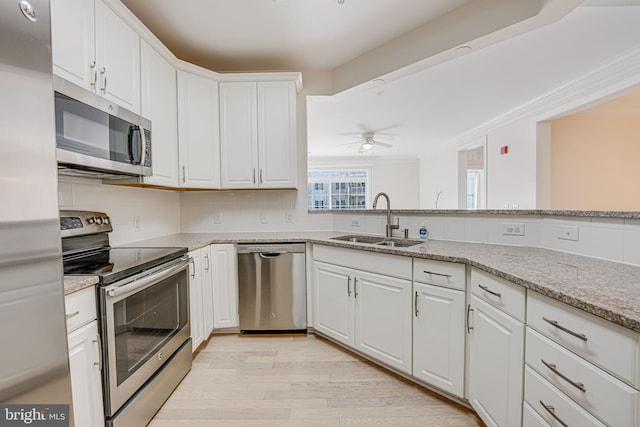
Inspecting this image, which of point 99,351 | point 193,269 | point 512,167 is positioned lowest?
point 99,351

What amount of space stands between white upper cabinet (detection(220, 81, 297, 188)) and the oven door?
3.42 feet

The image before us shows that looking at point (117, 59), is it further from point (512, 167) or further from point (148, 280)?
point (512, 167)

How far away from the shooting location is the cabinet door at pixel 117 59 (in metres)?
1.52

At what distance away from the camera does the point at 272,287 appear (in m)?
2.44

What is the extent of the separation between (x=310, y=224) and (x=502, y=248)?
1763mm

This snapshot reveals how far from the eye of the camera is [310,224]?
2982 millimetres

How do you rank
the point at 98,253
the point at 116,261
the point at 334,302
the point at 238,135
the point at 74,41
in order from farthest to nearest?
the point at 238,135
the point at 334,302
the point at 98,253
the point at 116,261
the point at 74,41

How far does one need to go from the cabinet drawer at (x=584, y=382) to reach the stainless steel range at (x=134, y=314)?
5.68 feet

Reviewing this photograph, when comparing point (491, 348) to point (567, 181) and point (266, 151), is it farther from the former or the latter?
point (567, 181)

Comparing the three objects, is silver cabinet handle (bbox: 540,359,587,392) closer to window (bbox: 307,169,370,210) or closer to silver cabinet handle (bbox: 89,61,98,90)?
silver cabinet handle (bbox: 89,61,98,90)

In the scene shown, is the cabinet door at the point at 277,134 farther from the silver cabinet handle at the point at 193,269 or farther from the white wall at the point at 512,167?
the white wall at the point at 512,167

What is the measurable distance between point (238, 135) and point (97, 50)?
1.18 meters

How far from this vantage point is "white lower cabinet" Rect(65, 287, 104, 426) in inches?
41.3

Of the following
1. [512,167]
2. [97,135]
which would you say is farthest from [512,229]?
[512,167]
